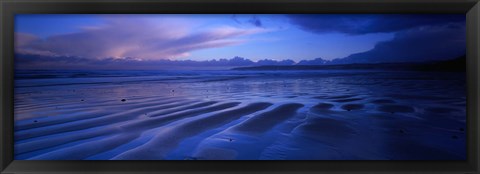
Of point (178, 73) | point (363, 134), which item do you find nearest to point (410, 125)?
point (363, 134)

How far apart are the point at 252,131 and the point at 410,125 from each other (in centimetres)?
74

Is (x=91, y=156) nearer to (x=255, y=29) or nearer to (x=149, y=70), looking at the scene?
(x=149, y=70)

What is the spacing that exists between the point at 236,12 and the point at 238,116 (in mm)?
487

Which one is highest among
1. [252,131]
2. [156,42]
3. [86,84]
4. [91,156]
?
[156,42]

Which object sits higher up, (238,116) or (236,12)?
(236,12)

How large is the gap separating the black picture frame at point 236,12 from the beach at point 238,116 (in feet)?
0.11

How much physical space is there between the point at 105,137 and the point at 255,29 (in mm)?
872

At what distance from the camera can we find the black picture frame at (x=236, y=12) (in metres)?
1.32

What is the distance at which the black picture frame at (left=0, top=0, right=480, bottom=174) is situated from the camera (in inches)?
52.1

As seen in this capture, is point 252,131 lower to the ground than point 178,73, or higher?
lower

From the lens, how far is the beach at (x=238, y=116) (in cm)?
138

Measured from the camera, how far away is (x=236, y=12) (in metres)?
1.36

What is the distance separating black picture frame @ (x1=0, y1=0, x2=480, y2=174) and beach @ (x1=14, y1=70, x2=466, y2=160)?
3 centimetres

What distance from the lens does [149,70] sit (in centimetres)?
140
